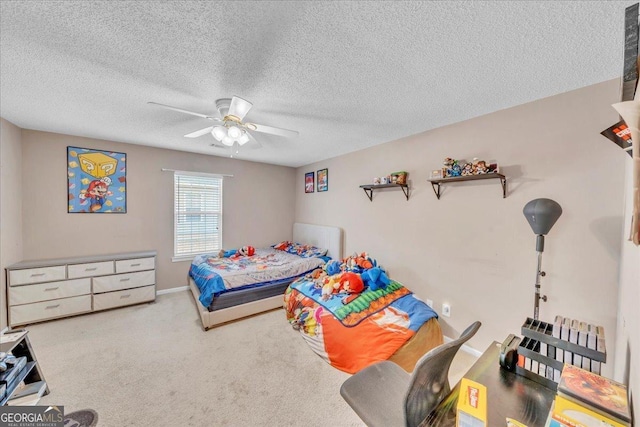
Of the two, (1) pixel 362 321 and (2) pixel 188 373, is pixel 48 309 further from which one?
(1) pixel 362 321

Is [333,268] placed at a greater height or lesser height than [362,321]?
greater

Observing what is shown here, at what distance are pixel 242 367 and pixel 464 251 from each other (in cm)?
242

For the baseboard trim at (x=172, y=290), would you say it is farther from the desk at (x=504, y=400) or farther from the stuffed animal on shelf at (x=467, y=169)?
the stuffed animal on shelf at (x=467, y=169)

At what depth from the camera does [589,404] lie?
723mm

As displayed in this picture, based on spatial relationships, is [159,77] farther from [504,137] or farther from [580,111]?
[580,111]

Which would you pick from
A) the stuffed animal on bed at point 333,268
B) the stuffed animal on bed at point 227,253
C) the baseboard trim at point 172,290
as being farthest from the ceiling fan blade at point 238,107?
the baseboard trim at point 172,290

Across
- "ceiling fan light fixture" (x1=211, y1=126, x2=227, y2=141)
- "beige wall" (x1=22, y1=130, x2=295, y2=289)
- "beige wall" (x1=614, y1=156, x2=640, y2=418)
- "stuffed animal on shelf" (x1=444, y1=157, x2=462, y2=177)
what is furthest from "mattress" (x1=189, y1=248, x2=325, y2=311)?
"beige wall" (x1=614, y1=156, x2=640, y2=418)

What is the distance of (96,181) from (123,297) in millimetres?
1674

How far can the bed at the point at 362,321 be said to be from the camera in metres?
2.04

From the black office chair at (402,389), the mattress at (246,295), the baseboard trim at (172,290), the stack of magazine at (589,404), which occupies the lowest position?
the baseboard trim at (172,290)

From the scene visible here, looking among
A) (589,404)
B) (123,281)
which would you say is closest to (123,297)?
(123,281)

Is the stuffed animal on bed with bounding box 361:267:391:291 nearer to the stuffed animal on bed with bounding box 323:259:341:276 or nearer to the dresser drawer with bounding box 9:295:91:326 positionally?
the stuffed animal on bed with bounding box 323:259:341:276

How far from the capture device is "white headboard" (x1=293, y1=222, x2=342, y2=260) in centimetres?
391

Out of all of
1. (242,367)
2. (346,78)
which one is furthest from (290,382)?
(346,78)
